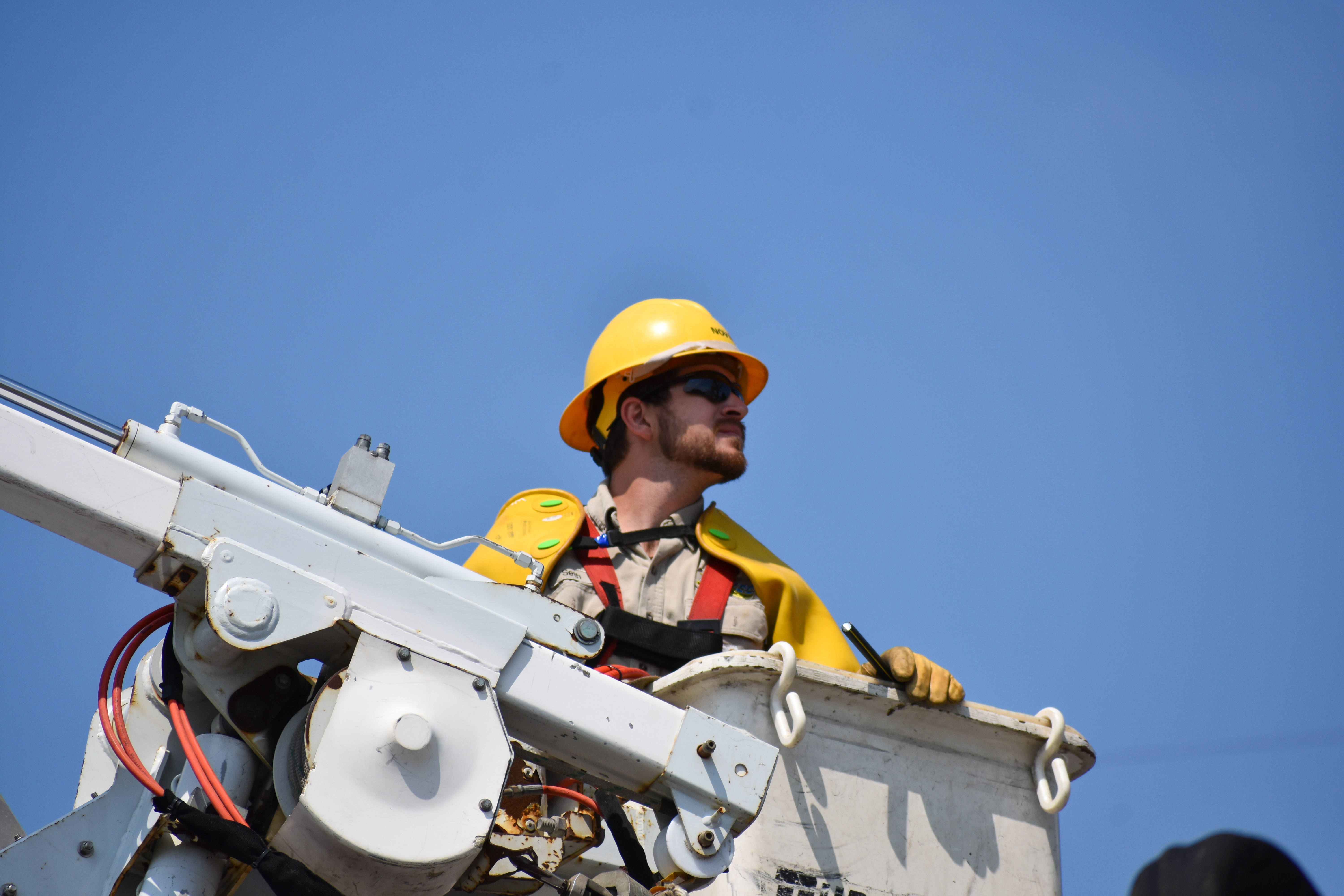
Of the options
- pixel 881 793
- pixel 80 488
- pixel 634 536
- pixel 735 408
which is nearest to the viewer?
pixel 80 488

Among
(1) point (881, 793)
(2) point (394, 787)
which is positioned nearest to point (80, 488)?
(2) point (394, 787)

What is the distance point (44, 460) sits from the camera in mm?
3453

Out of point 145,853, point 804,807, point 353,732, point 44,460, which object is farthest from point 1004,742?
point 44,460

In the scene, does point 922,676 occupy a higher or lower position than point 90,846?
higher

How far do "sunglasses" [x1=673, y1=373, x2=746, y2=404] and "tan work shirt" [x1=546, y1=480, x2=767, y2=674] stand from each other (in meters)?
0.61

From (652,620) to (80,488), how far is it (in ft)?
8.08

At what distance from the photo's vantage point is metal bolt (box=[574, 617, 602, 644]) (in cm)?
393

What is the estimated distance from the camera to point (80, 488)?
3459mm

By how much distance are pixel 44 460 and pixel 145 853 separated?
0.99 m

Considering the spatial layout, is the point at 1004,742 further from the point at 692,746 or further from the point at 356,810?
the point at 356,810

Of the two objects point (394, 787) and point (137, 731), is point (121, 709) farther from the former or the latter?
point (394, 787)

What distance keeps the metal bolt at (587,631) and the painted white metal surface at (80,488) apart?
1.11 meters

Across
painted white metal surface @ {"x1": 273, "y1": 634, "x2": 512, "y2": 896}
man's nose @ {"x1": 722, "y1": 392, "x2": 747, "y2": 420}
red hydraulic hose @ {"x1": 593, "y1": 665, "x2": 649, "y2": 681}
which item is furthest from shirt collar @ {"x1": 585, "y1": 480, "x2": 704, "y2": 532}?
painted white metal surface @ {"x1": 273, "y1": 634, "x2": 512, "y2": 896}

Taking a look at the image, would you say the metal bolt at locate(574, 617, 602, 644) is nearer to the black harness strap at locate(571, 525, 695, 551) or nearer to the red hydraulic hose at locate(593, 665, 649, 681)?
the red hydraulic hose at locate(593, 665, 649, 681)
